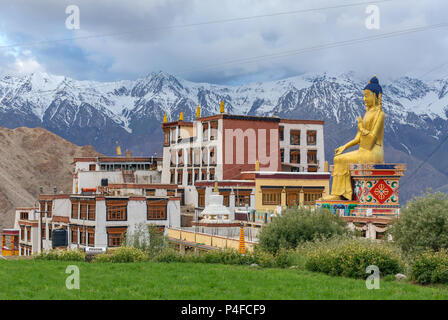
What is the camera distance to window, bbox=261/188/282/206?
62.8m

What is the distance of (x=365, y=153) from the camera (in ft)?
141

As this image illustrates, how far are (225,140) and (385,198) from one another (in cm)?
2954

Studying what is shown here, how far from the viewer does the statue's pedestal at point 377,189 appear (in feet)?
136

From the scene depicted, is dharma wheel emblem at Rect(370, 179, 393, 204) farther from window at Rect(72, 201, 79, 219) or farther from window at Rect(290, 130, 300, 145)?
window at Rect(290, 130, 300, 145)

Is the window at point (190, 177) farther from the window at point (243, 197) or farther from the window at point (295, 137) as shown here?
the window at point (295, 137)

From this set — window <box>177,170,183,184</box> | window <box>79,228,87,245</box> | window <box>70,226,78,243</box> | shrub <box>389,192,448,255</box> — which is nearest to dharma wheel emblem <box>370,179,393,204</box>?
shrub <box>389,192,448,255</box>

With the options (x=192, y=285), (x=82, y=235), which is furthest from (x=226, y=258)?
(x=82, y=235)

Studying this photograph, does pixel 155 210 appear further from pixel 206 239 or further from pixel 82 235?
pixel 206 239

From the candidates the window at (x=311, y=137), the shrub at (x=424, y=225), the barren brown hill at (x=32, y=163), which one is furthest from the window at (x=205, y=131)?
the barren brown hill at (x=32, y=163)

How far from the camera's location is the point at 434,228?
26.5 m

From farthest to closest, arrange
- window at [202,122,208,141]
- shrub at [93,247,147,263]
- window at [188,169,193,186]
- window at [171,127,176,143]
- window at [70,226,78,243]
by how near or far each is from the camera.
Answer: window at [171,127,176,143]
window at [188,169,193,186]
window at [202,122,208,141]
window at [70,226,78,243]
shrub at [93,247,147,263]

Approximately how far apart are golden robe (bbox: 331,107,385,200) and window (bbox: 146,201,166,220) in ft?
62.9
